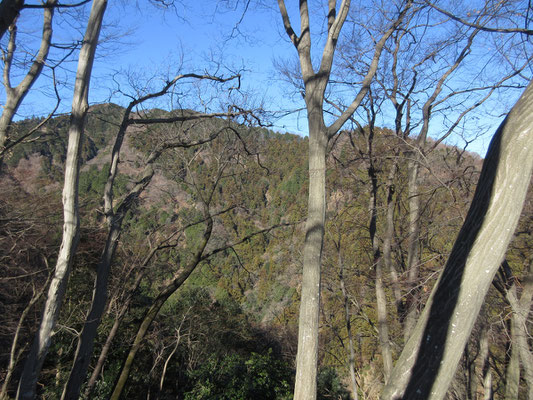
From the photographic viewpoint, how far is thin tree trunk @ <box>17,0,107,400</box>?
2.78 metres

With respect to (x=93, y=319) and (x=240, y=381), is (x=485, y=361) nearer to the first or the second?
(x=240, y=381)

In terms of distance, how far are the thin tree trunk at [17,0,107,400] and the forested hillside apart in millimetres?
975

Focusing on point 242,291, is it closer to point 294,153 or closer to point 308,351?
point 294,153

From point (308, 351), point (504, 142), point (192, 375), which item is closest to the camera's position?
point (504, 142)

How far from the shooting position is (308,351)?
2707 millimetres

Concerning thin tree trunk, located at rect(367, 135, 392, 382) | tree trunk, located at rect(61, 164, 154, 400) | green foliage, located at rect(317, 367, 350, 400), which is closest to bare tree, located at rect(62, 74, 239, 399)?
tree trunk, located at rect(61, 164, 154, 400)

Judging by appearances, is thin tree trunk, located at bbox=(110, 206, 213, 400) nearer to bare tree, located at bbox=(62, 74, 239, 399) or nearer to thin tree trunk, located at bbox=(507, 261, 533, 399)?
bare tree, located at bbox=(62, 74, 239, 399)

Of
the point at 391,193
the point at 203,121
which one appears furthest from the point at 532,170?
the point at 391,193

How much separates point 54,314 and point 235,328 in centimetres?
927

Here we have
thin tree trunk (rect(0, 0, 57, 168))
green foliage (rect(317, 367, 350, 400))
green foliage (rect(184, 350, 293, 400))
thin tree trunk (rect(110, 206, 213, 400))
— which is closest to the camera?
thin tree trunk (rect(0, 0, 57, 168))

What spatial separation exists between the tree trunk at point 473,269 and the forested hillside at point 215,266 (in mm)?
2846

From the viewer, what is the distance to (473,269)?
1613mm

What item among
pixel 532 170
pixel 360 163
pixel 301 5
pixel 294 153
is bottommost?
pixel 532 170

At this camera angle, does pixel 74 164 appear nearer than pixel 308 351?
No
